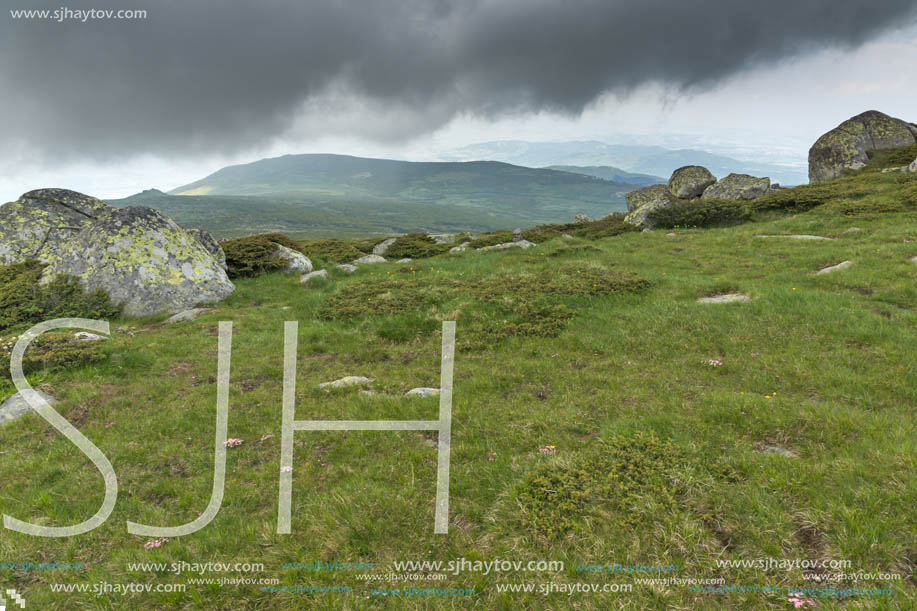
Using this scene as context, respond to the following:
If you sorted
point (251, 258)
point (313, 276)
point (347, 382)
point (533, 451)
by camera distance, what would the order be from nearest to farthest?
point (533, 451)
point (347, 382)
point (313, 276)
point (251, 258)

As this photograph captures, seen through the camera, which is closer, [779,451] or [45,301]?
[779,451]

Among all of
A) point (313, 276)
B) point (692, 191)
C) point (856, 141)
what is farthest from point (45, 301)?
point (856, 141)

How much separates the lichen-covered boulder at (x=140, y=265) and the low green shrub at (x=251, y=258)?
2557mm

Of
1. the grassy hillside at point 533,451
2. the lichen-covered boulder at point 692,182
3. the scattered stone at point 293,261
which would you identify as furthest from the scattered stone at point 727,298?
the lichen-covered boulder at point 692,182

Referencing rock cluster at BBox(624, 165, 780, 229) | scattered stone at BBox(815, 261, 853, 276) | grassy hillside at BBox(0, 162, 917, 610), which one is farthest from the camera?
rock cluster at BBox(624, 165, 780, 229)

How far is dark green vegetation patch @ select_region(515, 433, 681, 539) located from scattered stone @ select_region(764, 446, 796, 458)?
4.47 feet

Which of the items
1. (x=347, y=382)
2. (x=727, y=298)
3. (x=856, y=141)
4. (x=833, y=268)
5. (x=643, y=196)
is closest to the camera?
(x=347, y=382)

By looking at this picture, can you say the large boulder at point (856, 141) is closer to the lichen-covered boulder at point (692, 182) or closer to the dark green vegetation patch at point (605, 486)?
the lichen-covered boulder at point (692, 182)

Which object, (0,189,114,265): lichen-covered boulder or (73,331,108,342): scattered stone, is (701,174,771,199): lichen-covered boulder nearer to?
(73,331,108,342): scattered stone

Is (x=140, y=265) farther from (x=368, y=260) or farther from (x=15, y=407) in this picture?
(x=368, y=260)

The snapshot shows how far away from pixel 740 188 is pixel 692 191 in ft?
23.2

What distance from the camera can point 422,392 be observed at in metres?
8.77

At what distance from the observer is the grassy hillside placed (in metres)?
4.25

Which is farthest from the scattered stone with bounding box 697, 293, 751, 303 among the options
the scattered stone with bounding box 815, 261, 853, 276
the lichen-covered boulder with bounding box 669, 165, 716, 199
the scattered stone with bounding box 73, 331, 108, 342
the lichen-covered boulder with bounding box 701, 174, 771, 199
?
the lichen-covered boulder with bounding box 669, 165, 716, 199
